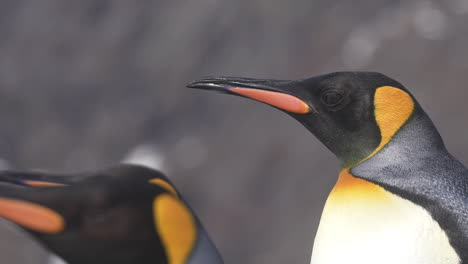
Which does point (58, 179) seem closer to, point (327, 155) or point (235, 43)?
point (327, 155)

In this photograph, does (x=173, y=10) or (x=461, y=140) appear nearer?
(x=461, y=140)

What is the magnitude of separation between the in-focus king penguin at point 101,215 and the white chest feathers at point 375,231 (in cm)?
30

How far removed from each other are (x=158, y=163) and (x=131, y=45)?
4.39ft

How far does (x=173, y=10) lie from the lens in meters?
5.63

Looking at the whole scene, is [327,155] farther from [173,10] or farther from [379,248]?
[379,248]

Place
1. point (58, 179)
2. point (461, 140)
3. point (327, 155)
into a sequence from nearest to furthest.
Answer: point (58, 179), point (461, 140), point (327, 155)

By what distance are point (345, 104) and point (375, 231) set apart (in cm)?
26

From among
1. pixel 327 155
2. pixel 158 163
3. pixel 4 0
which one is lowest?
pixel 158 163

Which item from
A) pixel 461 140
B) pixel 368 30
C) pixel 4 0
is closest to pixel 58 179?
pixel 461 140

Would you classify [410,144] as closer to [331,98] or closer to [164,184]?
[331,98]

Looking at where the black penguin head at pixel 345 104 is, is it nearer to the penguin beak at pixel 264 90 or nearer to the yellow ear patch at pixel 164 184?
the penguin beak at pixel 264 90

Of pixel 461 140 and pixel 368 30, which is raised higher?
pixel 368 30

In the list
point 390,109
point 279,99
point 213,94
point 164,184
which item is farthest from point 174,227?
point 213,94

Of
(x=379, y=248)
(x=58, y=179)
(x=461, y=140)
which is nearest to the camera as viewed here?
(x=58, y=179)
